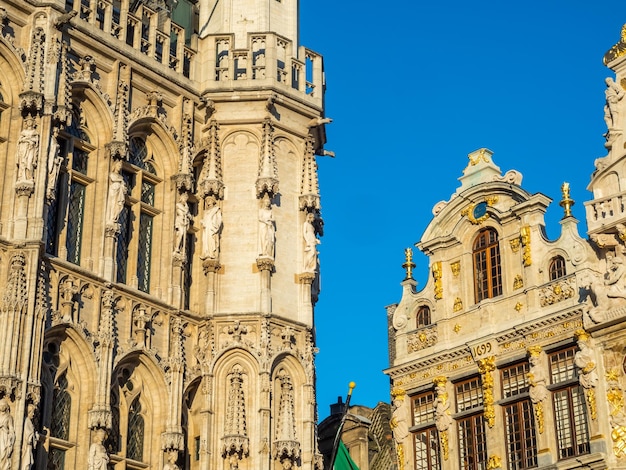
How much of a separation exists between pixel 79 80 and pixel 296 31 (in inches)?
221

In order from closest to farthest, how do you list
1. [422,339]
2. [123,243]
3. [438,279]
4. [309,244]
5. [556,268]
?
[123,243] < [309,244] < [556,268] < [422,339] < [438,279]

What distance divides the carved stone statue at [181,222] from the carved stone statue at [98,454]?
160 inches

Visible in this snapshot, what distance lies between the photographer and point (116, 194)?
22000 millimetres

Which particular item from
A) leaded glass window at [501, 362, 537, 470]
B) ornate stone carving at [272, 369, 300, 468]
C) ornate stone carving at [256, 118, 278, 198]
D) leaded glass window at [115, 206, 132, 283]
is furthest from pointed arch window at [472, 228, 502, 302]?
leaded glass window at [115, 206, 132, 283]

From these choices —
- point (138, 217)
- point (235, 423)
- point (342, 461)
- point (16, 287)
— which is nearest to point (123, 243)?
point (138, 217)

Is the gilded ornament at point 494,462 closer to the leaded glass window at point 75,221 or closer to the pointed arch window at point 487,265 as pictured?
the pointed arch window at point 487,265

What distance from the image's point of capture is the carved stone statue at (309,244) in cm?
2344

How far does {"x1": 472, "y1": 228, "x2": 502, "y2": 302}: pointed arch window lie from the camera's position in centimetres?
2831

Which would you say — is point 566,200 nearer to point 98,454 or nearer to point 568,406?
point 568,406

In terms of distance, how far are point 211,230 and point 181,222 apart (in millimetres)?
558

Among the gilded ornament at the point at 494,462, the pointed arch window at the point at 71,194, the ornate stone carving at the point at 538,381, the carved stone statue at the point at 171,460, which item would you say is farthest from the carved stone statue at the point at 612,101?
the carved stone statue at the point at 171,460

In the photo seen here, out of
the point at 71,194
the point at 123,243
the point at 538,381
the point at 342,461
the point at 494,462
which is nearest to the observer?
the point at 71,194

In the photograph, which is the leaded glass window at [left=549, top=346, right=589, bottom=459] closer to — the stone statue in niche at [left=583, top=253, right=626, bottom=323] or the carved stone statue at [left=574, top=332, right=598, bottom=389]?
the carved stone statue at [left=574, top=332, right=598, bottom=389]

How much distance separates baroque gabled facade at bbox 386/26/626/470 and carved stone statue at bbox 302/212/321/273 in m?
5.53
